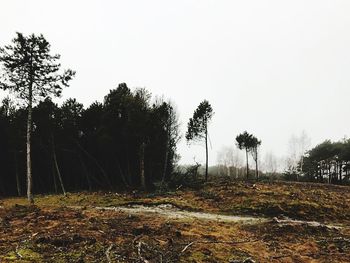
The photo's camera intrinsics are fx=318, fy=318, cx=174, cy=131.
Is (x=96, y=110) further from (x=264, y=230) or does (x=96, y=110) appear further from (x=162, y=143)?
(x=264, y=230)

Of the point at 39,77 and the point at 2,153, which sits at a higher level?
the point at 39,77

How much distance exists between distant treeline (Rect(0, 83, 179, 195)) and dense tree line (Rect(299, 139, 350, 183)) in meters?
34.3

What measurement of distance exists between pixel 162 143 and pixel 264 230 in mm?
27923

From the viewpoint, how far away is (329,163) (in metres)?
62.8

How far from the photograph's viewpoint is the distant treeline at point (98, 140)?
37781 mm

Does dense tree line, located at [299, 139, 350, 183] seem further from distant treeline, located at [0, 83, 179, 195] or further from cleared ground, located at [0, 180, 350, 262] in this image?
cleared ground, located at [0, 180, 350, 262]

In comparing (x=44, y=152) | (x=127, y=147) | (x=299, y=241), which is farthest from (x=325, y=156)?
(x=299, y=241)

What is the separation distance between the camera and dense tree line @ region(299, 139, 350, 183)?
5942cm

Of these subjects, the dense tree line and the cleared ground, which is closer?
the cleared ground

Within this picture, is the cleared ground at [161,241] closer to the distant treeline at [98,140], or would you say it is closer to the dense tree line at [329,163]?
the distant treeline at [98,140]

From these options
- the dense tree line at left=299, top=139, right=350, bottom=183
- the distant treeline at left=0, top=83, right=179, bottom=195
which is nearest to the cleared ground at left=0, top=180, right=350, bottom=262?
the distant treeline at left=0, top=83, right=179, bottom=195

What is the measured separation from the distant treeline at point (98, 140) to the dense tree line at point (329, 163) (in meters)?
34.3

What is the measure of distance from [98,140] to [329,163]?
154ft

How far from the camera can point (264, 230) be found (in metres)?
14.8
